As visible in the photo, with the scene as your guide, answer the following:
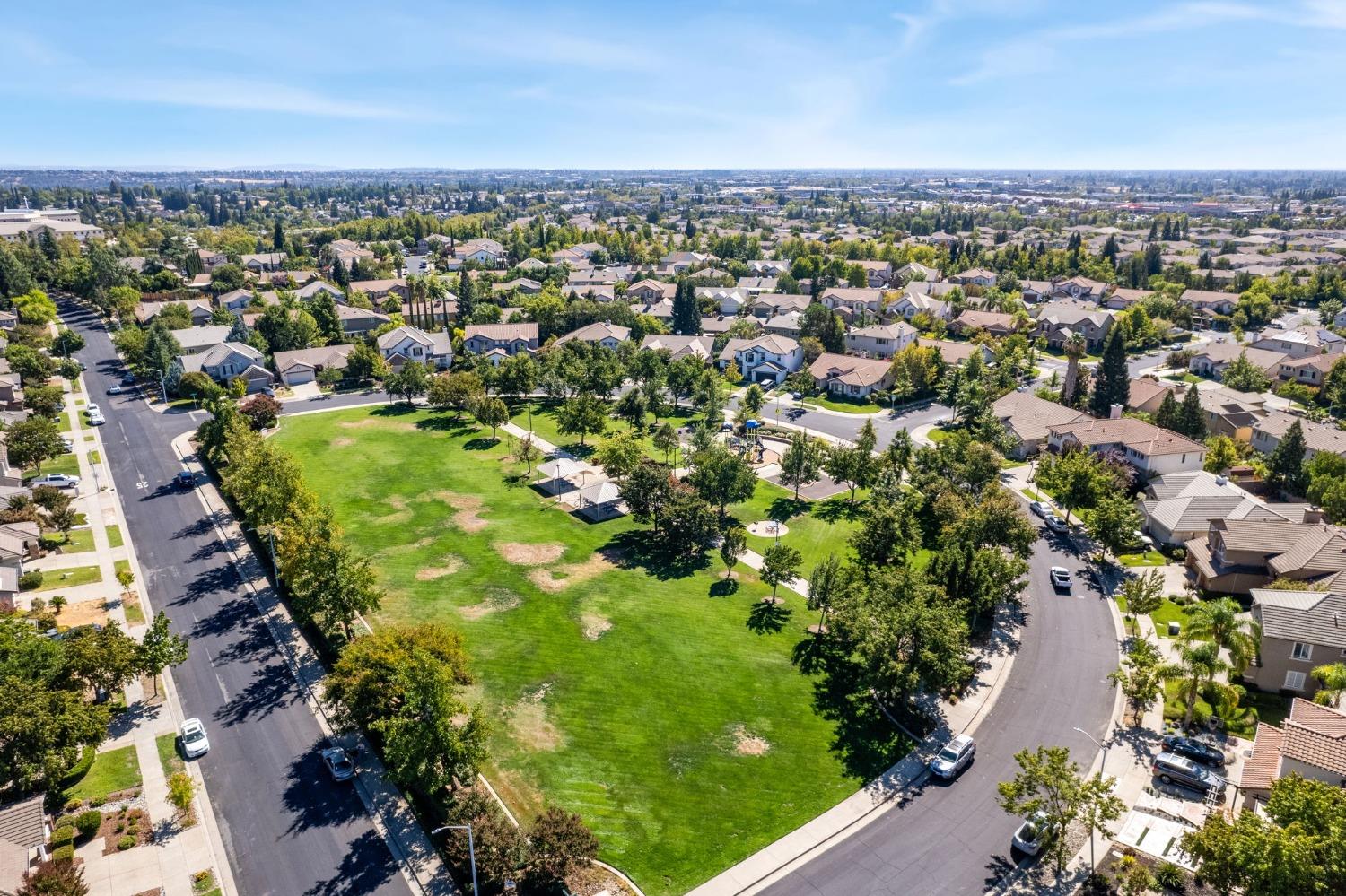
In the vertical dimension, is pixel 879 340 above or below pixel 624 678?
above

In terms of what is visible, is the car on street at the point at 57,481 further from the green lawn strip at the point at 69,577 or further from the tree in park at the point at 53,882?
the tree in park at the point at 53,882

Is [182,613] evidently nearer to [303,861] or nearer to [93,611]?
[93,611]

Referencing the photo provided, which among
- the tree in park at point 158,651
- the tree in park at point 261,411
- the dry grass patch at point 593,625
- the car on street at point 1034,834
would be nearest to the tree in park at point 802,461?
the dry grass patch at point 593,625

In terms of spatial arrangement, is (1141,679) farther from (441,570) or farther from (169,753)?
(169,753)

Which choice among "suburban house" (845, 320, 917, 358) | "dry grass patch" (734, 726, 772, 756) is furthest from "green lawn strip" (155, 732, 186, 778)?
"suburban house" (845, 320, 917, 358)

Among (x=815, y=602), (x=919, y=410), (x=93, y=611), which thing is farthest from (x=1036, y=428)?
(x=93, y=611)

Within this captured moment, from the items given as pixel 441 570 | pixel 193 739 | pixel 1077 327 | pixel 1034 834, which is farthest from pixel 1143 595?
pixel 1077 327

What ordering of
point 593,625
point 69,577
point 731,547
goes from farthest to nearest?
point 731,547
point 69,577
point 593,625
